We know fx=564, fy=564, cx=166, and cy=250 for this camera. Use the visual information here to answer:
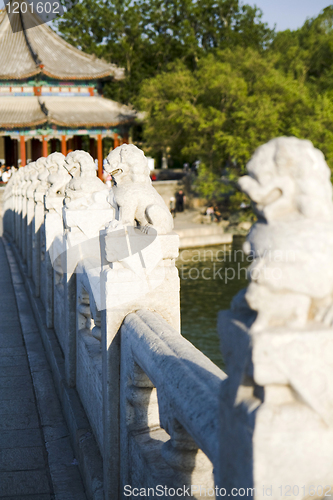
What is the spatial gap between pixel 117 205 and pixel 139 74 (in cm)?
3657

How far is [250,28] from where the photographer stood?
3931cm

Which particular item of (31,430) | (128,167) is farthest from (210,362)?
(31,430)

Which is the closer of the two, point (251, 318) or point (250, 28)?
point (251, 318)

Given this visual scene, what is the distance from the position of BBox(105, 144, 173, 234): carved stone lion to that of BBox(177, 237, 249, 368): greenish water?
934 cm

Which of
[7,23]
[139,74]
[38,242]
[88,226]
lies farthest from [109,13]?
[88,226]

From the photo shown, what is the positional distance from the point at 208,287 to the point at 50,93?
15758 mm

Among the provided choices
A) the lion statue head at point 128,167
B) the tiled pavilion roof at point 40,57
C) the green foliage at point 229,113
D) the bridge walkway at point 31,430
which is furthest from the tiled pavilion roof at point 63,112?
the lion statue head at point 128,167

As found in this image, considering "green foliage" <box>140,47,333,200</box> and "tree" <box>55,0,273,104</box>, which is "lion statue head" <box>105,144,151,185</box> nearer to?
"green foliage" <box>140,47,333,200</box>

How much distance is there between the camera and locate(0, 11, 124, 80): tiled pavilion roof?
90.8ft

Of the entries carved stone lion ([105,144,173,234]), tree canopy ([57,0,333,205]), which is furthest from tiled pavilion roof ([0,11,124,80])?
carved stone lion ([105,144,173,234])

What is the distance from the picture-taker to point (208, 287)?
17938 millimetres

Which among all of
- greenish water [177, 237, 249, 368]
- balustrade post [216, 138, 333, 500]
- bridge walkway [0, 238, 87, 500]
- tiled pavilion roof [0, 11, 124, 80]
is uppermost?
tiled pavilion roof [0, 11, 124, 80]

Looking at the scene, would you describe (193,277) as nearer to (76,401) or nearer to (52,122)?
(52,122)

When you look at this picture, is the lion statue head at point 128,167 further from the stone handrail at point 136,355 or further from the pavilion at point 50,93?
the pavilion at point 50,93
